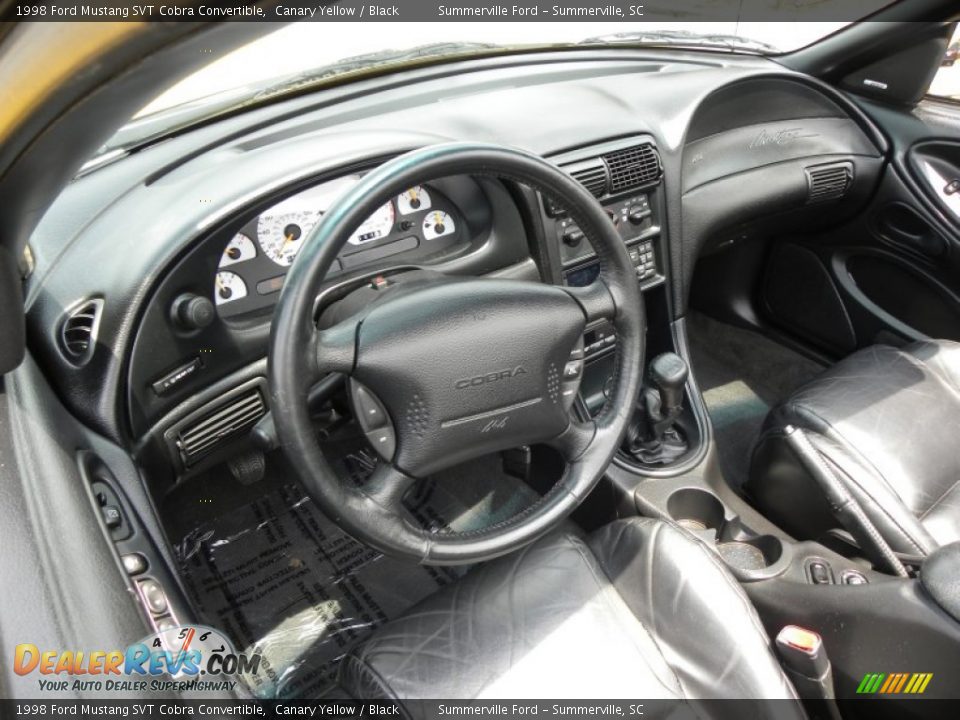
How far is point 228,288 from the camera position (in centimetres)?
123

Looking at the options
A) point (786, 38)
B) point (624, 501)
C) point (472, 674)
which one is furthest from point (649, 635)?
point (786, 38)

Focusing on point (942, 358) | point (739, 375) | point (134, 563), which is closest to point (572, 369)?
point (134, 563)

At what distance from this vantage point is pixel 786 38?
2301 mm

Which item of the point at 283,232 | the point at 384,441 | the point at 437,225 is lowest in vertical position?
the point at 384,441

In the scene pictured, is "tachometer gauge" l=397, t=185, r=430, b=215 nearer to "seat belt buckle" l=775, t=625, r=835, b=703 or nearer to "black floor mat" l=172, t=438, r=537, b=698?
"black floor mat" l=172, t=438, r=537, b=698

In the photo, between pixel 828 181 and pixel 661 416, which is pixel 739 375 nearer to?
pixel 828 181

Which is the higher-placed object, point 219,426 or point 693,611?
point 219,426

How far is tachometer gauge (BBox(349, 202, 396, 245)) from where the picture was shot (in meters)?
1.37

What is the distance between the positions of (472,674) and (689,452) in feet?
2.90

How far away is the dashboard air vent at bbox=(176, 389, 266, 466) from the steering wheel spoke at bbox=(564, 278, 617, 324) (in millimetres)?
592

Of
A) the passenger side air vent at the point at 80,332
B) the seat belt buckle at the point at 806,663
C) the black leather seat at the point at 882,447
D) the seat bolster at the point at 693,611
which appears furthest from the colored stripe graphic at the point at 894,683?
the passenger side air vent at the point at 80,332

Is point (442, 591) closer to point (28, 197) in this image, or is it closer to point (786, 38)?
point (28, 197)

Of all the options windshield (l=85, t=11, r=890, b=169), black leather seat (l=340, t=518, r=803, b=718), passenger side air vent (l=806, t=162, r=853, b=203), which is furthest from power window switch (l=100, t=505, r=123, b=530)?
passenger side air vent (l=806, t=162, r=853, b=203)

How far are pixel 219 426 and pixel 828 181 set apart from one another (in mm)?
1889
